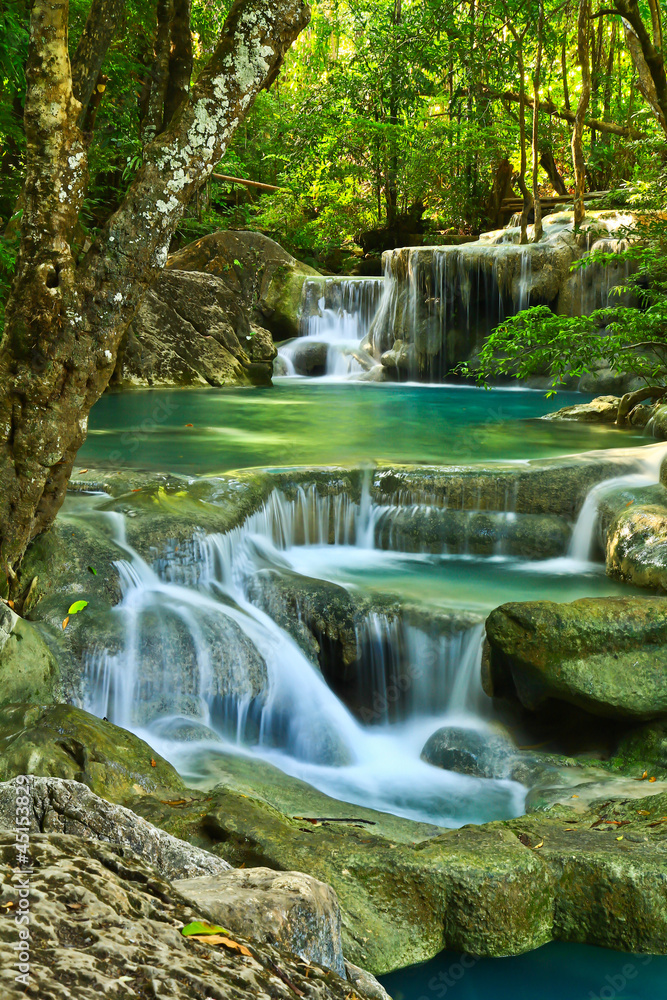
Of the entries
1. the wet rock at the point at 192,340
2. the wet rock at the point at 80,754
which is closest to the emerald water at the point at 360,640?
the wet rock at the point at 80,754

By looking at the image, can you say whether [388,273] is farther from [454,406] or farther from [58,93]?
[58,93]

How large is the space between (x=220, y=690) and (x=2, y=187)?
522 centimetres

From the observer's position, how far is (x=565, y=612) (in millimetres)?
5066

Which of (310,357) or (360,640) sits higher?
(310,357)

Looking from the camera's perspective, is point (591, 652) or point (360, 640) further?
point (360, 640)

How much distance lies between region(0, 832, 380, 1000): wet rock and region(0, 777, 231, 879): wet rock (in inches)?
26.2

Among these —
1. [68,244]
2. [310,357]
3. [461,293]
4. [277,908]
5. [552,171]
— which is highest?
[552,171]

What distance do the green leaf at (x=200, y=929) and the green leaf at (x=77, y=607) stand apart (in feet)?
12.2

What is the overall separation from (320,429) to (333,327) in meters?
8.55

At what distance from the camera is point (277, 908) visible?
197 cm

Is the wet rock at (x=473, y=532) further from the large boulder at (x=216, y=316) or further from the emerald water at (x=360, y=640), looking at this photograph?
the large boulder at (x=216, y=316)

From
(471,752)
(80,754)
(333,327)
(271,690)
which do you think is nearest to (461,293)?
(333,327)

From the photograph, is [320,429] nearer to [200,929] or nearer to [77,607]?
[77,607]

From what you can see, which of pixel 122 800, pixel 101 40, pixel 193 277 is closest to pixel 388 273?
pixel 193 277
